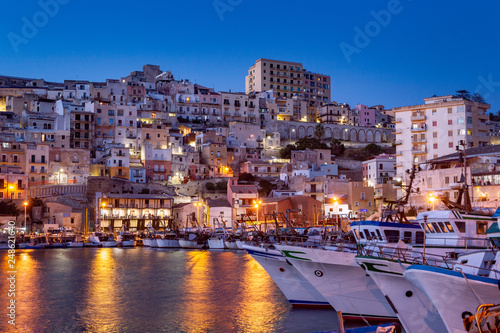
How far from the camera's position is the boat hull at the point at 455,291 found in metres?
13.2

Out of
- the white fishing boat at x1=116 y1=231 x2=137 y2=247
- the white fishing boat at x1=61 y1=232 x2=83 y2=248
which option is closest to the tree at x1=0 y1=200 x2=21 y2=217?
the white fishing boat at x1=61 y1=232 x2=83 y2=248

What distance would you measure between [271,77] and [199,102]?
3174 centimetres

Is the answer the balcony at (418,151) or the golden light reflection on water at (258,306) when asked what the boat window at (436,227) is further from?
the balcony at (418,151)

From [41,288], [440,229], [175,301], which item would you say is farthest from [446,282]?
[41,288]

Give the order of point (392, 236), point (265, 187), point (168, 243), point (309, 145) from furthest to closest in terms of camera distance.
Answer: point (309, 145)
point (265, 187)
point (168, 243)
point (392, 236)

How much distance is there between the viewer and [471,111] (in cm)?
6350

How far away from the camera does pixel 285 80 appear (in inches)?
5187

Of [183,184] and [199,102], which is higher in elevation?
[199,102]

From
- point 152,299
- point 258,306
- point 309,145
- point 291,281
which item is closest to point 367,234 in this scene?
point 291,281

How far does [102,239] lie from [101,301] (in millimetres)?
36743

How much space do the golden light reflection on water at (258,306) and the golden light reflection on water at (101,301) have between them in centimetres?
523

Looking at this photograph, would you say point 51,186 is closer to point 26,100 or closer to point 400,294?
point 26,100

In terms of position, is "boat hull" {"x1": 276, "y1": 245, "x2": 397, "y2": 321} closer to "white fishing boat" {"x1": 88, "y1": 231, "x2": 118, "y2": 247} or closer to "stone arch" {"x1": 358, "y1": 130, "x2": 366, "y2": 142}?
"white fishing boat" {"x1": 88, "y1": 231, "x2": 118, "y2": 247}

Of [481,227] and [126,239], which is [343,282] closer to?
[481,227]
